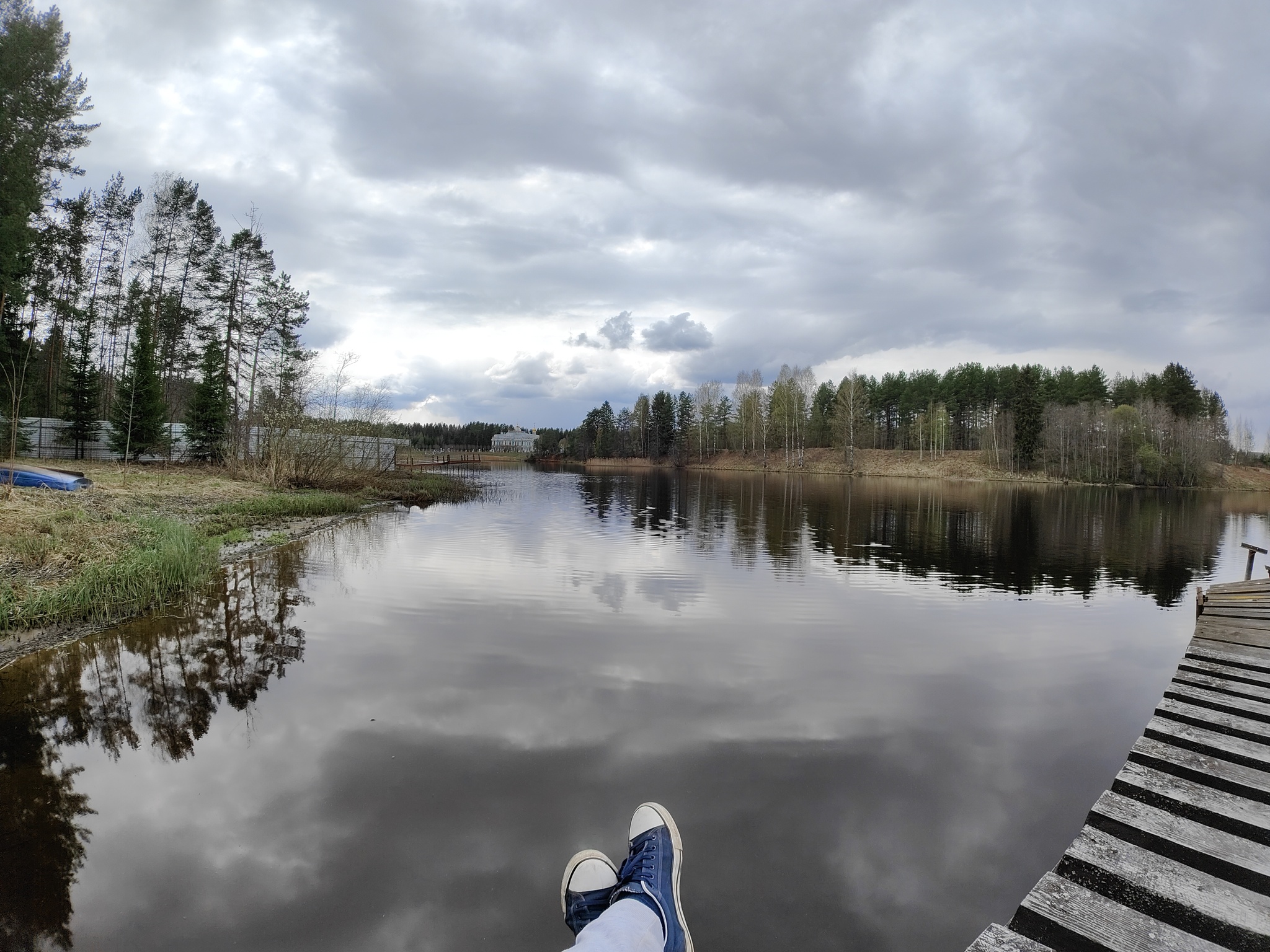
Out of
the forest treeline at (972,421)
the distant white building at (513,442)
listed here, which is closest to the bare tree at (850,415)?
the forest treeline at (972,421)

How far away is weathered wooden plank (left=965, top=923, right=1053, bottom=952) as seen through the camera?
263cm

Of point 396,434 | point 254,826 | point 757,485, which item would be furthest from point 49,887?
point 757,485

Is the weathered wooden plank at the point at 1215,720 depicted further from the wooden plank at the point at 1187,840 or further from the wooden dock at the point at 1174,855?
the wooden plank at the point at 1187,840

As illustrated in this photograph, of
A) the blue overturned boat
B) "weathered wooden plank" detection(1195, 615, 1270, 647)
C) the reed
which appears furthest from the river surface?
the blue overturned boat

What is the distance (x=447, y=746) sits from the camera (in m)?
4.95

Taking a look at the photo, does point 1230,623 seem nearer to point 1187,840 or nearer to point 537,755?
point 1187,840

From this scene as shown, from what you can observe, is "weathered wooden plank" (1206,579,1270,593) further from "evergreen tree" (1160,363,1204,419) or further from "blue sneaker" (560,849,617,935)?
"evergreen tree" (1160,363,1204,419)

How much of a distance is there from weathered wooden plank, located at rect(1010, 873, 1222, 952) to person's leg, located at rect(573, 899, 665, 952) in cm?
162

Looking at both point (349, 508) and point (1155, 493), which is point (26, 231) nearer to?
point (349, 508)

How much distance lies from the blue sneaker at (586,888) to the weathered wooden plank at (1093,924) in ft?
5.77

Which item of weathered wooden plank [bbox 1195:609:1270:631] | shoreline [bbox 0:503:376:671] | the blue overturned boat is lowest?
shoreline [bbox 0:503:376:671]

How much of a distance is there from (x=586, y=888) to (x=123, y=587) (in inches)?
309

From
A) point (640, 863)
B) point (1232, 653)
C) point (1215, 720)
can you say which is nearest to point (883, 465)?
point (1232, 653)

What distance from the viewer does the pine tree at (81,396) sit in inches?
1054
